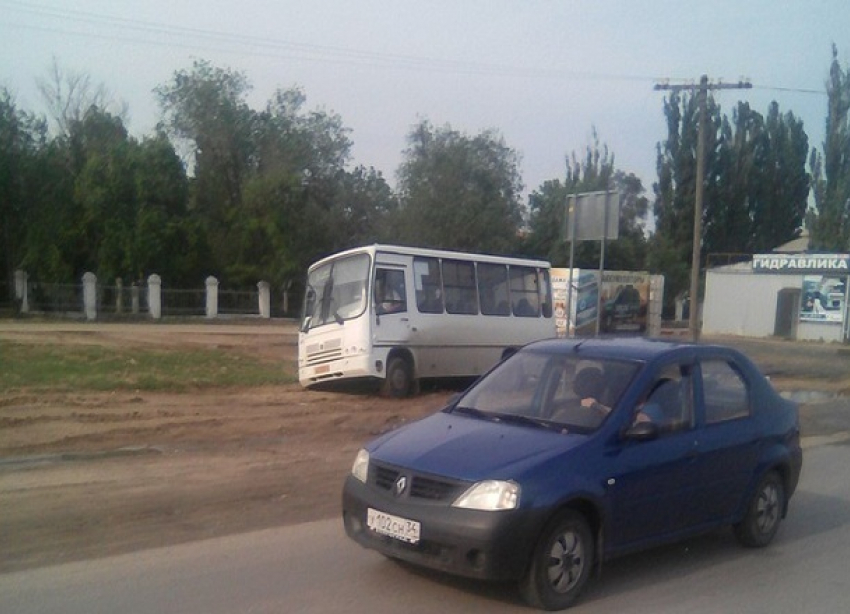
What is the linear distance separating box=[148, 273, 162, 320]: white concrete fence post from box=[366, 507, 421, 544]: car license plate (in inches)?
1434

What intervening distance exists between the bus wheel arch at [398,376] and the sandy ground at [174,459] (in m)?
0.29

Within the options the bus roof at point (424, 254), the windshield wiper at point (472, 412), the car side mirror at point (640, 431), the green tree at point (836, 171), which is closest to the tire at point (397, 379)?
the bus roof at point (424, 254)

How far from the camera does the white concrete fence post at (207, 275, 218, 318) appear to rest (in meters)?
43.1

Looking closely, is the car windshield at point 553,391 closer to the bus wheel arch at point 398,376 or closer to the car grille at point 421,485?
the car grille at point 421,485

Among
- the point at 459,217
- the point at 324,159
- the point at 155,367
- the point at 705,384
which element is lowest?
the point at 155,367

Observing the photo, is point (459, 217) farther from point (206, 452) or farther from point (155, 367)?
point (206, 452)

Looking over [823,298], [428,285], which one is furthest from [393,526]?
[823,298]

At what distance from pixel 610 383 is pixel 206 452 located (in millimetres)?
6167

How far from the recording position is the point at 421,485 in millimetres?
6113

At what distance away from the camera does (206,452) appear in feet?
37.6

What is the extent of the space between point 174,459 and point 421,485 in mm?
5650

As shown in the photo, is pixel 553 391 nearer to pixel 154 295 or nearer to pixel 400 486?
pixel 400 486

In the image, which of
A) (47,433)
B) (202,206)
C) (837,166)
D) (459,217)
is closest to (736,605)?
(47,433)

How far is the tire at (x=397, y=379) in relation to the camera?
17.2m
